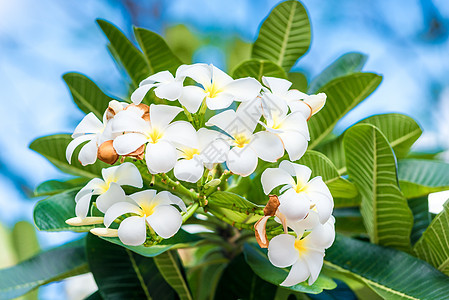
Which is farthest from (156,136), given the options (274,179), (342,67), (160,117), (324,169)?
(342,67)

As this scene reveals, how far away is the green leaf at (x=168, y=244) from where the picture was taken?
1.69 feet

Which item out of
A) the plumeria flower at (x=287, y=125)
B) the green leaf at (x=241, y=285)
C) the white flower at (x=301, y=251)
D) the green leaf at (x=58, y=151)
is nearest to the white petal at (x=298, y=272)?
the white flower at (x=301, y=251)

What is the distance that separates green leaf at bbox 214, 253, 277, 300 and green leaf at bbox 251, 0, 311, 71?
35cm

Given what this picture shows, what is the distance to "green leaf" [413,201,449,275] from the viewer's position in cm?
59

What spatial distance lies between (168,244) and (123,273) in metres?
0.12

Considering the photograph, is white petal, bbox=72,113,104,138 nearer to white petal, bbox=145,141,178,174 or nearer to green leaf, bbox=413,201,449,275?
white petal, bbox=145,141,178,174

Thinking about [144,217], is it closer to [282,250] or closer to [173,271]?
[282,250]

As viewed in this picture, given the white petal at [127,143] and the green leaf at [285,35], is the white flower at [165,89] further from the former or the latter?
the green leaf at [285,35]

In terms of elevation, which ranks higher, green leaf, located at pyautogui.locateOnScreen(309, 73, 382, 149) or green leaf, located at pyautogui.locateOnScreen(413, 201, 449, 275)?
green leaf, located at pyautogui.locateOnScreen(309, 73, 382, 149)

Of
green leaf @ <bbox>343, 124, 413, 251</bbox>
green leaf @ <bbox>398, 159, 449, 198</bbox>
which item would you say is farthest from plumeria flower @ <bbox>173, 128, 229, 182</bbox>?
green leaf @ <bbox>398, 159, 449, 198</bbox>

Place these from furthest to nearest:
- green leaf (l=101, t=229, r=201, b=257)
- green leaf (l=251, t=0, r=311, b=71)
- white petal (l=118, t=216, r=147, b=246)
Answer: green leaf (l=251, t=0, r=311, b=71), green leaf (l=101, t=229, r=201, b=257), white petal (l=118, t=216, r=147, b=246)

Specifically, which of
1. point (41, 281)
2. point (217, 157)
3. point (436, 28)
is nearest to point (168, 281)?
point (41, 281)

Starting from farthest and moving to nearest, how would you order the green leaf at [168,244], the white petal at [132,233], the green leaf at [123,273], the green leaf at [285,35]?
the green leaf at [285,35]
the green leaf at [123,273]
the green leaf at [168,244]
the white petal at [132,233]

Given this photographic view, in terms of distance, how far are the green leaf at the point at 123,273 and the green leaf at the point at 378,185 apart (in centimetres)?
33
